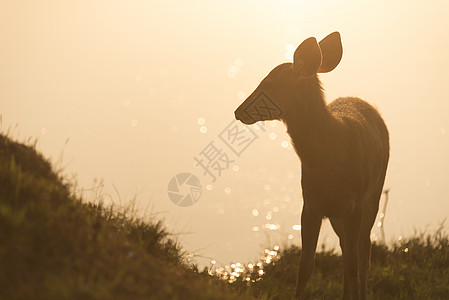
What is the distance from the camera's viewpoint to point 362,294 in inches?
296

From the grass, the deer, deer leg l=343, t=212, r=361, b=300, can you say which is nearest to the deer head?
the deer

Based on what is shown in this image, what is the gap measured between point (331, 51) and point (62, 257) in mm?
4469

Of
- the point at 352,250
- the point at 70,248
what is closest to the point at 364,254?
the point at 352,250

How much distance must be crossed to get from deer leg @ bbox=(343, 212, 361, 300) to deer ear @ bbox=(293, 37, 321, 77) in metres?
1.58

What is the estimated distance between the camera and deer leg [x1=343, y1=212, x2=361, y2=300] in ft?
22.0

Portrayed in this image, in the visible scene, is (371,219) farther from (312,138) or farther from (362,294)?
(312,138)

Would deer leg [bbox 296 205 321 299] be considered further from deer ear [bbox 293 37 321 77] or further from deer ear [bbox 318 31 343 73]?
deer ear [bbox 318 31 343 73]

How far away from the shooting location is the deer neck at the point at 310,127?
662 cm

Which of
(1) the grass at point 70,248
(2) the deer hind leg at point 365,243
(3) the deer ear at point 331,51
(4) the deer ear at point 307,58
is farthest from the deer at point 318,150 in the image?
(1) the grass at point 70,248

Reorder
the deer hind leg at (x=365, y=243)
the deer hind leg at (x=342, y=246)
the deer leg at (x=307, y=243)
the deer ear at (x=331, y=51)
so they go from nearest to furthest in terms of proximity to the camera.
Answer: the deer leg at (x=307, y=243) < the deer hind leg at (x=342, y=246) < the deer ear at (x=331, y=51) < the deer hind leg at (x=365, y=243)

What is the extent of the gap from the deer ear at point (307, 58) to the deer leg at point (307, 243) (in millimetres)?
1506

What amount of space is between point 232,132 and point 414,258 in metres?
3.61

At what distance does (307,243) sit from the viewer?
7.05m

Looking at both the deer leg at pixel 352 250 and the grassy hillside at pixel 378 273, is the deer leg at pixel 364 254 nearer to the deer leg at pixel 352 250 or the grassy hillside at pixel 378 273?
the grassy hillside at pixel 378 273
